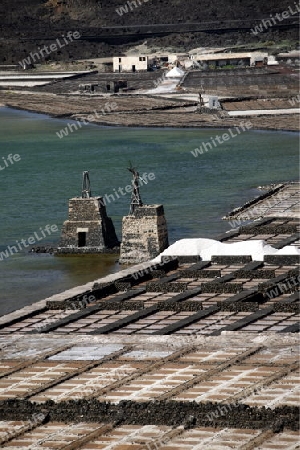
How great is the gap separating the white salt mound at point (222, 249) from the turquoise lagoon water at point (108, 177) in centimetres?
504

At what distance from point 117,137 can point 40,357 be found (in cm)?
10781

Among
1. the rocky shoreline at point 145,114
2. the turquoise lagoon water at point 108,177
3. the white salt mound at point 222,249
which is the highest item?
the rocky shoreline at point 145,114

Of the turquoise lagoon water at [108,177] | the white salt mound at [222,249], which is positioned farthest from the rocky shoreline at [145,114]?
the white salt mound at [222,249]

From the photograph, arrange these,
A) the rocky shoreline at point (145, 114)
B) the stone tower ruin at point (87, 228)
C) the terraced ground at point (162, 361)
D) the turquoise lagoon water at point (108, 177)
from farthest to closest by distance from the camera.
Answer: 1. the rocky shoreline at point (145, 114)
2. the stone tower ruin at point (87, 228)
3. the turquoise lagoon water at point (108, 177)
4. the terraced ground at point (162, 361)

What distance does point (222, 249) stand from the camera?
73312 mm

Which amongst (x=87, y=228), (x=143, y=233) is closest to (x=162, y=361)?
(x=143, y=233)

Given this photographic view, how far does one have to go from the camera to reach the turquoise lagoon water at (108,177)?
80.9 metres

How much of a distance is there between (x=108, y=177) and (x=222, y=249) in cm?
5392

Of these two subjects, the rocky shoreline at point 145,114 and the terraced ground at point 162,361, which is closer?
the terraced ground at point 162,361

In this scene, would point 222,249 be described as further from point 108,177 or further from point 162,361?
point 108,177

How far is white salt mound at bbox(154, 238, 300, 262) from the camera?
239ft

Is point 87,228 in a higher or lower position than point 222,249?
higher

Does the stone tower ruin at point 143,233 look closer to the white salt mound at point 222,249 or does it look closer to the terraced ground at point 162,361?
the white salt mound at point 222,249

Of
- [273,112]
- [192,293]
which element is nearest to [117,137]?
[273,112]
